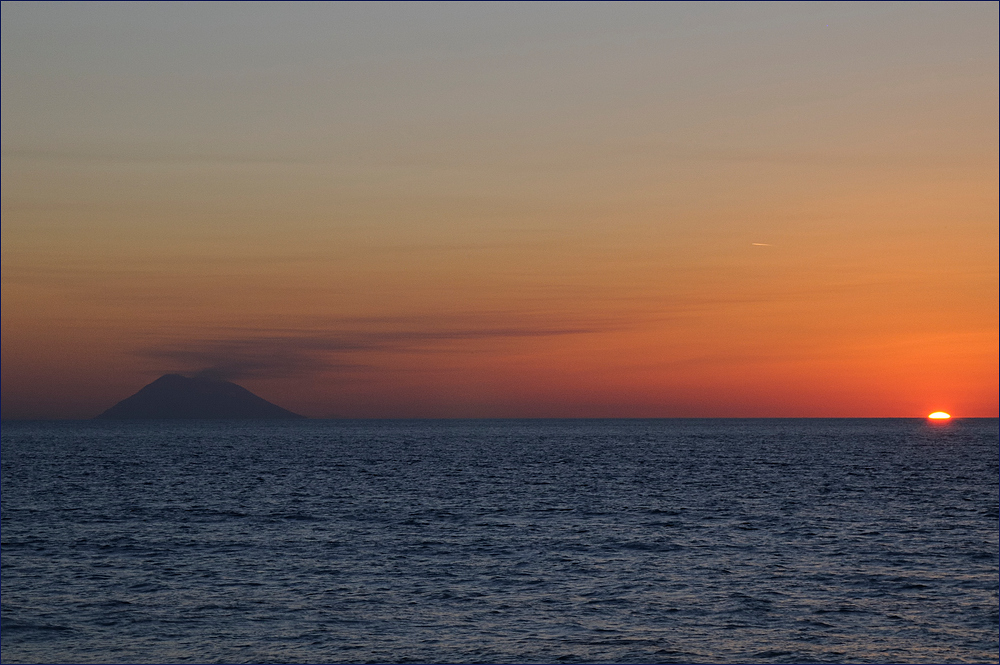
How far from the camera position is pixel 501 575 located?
132ft

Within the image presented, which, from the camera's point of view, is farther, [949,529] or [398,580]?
[949,529]

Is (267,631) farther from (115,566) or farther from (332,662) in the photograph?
(115,566)

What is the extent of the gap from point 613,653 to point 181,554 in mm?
25226

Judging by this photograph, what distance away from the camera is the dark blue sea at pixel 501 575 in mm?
30047

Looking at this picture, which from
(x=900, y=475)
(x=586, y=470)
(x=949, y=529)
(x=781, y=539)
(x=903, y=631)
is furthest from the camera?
(x=586, y=470)

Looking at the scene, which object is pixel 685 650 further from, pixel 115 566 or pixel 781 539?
pixel 115 566

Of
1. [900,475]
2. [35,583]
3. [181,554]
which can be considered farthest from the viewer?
[900,475]

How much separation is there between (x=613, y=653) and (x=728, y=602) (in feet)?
25.4

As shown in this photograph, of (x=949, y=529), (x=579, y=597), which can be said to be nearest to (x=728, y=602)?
(x=579, y=597)

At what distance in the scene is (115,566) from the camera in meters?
42.4

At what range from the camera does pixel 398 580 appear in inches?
1543

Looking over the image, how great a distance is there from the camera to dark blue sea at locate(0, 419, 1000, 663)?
30.0 m

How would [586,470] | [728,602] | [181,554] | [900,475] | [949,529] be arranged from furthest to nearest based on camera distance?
1. [586,470]
2. [900,475]
3. [949,529]
4. [181,554]
5. [728,602]

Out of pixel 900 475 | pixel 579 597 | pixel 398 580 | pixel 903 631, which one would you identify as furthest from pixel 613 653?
pixel 900 475
